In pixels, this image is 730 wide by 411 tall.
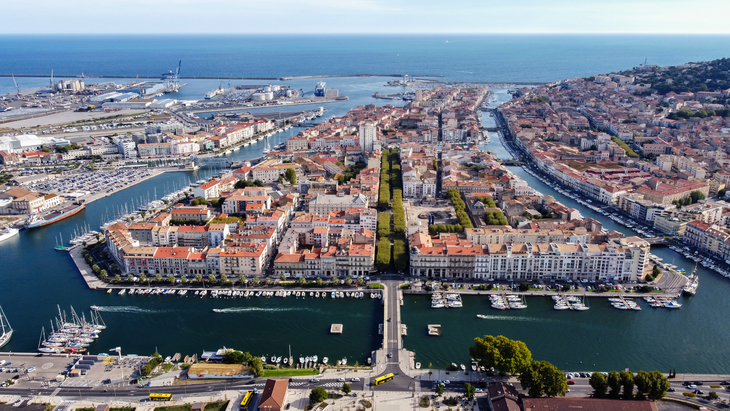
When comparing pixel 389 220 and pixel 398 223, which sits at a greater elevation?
pixel 398 223

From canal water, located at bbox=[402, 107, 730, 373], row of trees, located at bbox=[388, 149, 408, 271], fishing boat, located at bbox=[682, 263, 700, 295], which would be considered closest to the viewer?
canal water, located at bbox=[402, 107, 730, 373]

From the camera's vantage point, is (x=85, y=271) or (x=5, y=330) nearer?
(x=5, y=330)

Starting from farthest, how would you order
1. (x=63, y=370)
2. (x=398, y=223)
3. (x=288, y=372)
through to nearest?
(x=398, y=223), (x=63, y=370), (x=288, y=372)

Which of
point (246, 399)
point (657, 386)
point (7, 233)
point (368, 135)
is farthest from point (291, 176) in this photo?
point (657, 386)

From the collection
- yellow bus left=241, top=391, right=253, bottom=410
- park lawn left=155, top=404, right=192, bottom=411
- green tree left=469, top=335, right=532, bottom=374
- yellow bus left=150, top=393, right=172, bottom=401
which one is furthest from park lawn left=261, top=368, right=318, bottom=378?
green tree left=469, top=335, right=532, bottom=374

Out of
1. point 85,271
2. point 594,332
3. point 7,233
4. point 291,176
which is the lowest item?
point 594,332

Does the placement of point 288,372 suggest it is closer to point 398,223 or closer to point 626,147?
point 398,223

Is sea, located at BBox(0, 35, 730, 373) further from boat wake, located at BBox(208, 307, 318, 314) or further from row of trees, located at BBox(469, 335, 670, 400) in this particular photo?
row of trees, located at BBox(469, 335, 670, 400)
